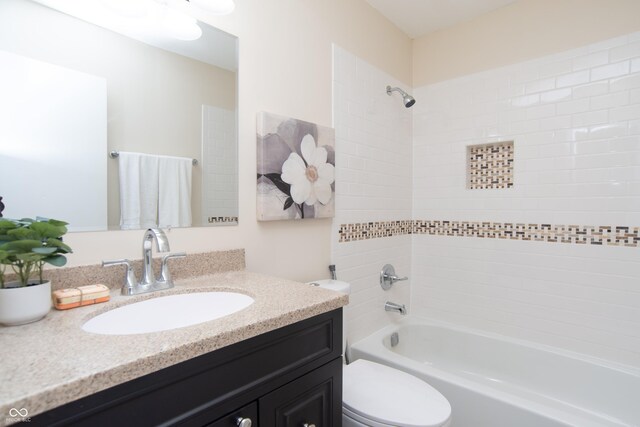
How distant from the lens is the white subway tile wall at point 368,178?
77.8 inches

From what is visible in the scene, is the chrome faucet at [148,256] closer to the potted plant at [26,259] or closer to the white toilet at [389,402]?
the potted plant at [26,259]

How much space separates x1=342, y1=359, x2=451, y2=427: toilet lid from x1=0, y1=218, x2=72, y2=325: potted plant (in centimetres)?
107

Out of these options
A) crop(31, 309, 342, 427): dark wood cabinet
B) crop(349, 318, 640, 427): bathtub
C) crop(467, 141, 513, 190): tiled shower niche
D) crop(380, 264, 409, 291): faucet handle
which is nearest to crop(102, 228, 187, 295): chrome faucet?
crop(31, 309, 342, 427): dark wood cabinet

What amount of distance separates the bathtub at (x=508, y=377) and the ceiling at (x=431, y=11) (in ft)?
7.07

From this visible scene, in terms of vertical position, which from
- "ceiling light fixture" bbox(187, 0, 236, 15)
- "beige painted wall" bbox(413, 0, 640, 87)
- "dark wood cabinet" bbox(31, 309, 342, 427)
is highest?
"beige painted wall" bbox(413, 0, 640, 87)

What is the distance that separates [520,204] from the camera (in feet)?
7.02

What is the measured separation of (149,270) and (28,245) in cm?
38

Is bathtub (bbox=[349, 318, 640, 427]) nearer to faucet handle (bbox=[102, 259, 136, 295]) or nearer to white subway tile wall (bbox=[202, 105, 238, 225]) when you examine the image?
white subway tile wall (bbox=[202, 105, 238, 225])

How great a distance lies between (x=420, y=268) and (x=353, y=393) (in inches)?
55.6

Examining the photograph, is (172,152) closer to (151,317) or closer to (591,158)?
(151,317)

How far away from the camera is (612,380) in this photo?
179 cm

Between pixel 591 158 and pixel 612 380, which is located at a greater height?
pixel 591 158

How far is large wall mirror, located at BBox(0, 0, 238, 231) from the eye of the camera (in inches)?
A: 37.3

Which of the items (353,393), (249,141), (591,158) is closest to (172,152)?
(249,141)
